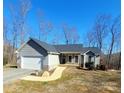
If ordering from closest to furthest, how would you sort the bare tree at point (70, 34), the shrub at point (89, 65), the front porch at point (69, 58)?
the shrub at point (89, 65) < the front porch at point (69, 58) < the bare tree at point (70, 34)

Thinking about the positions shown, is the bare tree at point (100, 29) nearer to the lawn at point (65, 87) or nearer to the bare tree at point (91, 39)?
the bare tree at point (91, 39)

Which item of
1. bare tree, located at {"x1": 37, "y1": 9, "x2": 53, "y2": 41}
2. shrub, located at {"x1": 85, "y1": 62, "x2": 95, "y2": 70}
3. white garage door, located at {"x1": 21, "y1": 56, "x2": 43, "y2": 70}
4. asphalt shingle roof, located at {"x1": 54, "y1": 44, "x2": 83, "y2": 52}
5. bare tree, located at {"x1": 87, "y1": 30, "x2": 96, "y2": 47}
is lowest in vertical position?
shrub, located at {"x1": 85, "y1": 62, "x2": 95, "y2": 70}

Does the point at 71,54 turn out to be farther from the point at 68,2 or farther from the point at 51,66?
the point at 68,2

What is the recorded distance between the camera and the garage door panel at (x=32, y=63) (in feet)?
37.0

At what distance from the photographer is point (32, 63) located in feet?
37.7

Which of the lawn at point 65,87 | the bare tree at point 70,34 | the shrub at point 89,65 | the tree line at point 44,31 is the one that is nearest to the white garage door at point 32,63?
the tree line at point 44,31

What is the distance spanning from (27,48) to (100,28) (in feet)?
35.2

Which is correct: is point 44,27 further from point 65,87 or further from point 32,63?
point 65,87

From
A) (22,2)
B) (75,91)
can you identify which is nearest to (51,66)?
(75,91)

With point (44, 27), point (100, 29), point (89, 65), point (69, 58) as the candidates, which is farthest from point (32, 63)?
point (100, 29)

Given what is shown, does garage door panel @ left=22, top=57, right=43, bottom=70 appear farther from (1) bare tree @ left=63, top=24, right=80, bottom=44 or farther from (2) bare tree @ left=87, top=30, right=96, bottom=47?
(2) bare tree @ left=87, top=30, right=96, bottom=47

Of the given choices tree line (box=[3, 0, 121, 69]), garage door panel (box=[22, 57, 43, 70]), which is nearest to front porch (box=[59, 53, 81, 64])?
garage door panel (box=[22, 57, 43, 70])

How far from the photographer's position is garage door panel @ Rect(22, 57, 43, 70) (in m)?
11.3

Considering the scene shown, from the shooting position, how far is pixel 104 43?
62.8 feet
